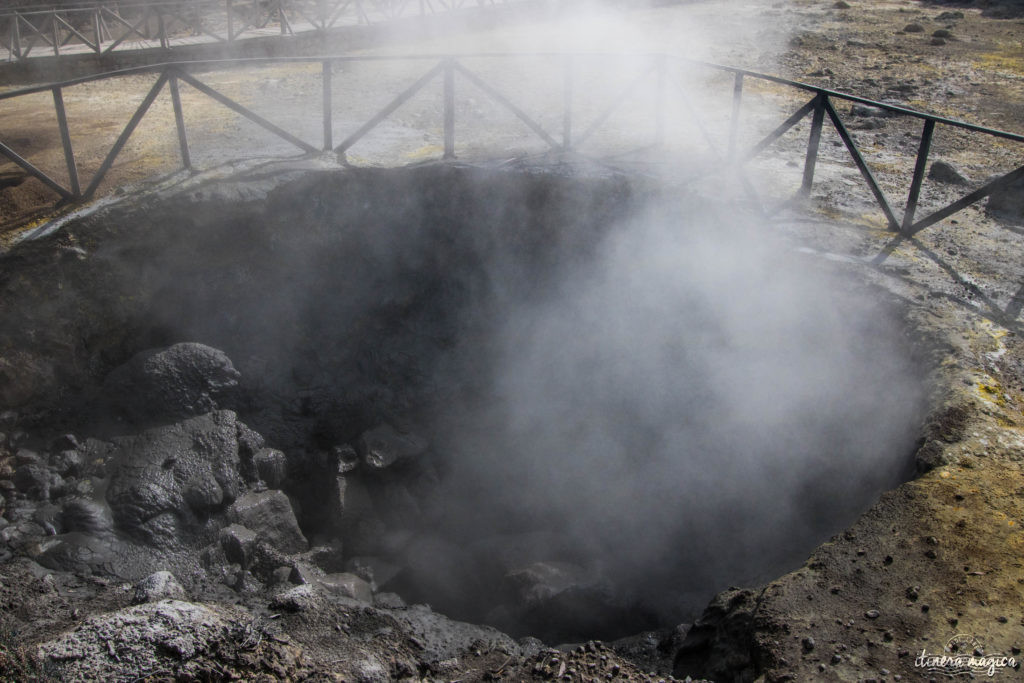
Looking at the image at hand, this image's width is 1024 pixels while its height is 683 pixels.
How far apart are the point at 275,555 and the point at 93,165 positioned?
3.69 m

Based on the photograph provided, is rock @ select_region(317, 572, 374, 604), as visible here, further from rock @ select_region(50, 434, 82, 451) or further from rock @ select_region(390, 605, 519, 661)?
rock @ select_region(50, 434, 82, 451)

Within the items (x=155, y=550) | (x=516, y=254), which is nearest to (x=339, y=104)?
(x=516, y=254)

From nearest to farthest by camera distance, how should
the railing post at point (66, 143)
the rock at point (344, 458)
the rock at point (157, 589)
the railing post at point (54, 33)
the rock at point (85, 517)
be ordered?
the rock at point (157, 589) < the rock at point (85, 517) < the railing post at point (66, 143) < the rock at point (344, 458) < the railing post at point (54, 33)

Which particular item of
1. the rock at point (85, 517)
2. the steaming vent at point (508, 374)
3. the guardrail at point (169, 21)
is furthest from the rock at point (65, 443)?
the guardrail at point (169, 21)

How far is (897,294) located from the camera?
4.50 m

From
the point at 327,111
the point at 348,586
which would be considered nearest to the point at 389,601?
the point at 348,586

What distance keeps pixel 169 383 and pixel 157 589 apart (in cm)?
187

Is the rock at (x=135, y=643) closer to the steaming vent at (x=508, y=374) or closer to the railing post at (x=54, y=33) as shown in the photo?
the steaming vent at (x=508, y=374)

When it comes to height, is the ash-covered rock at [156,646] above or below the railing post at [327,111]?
below

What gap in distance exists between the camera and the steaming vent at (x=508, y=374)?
15.6ft

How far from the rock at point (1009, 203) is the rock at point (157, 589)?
6417 millimetres

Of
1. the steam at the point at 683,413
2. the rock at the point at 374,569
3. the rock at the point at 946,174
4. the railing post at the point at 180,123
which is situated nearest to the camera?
the steam at the point at 683,413

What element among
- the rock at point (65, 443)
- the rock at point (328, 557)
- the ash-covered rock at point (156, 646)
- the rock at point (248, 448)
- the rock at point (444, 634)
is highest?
the ash-covered rock at point (156, 646)

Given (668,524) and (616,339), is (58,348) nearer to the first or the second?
(616,339)
